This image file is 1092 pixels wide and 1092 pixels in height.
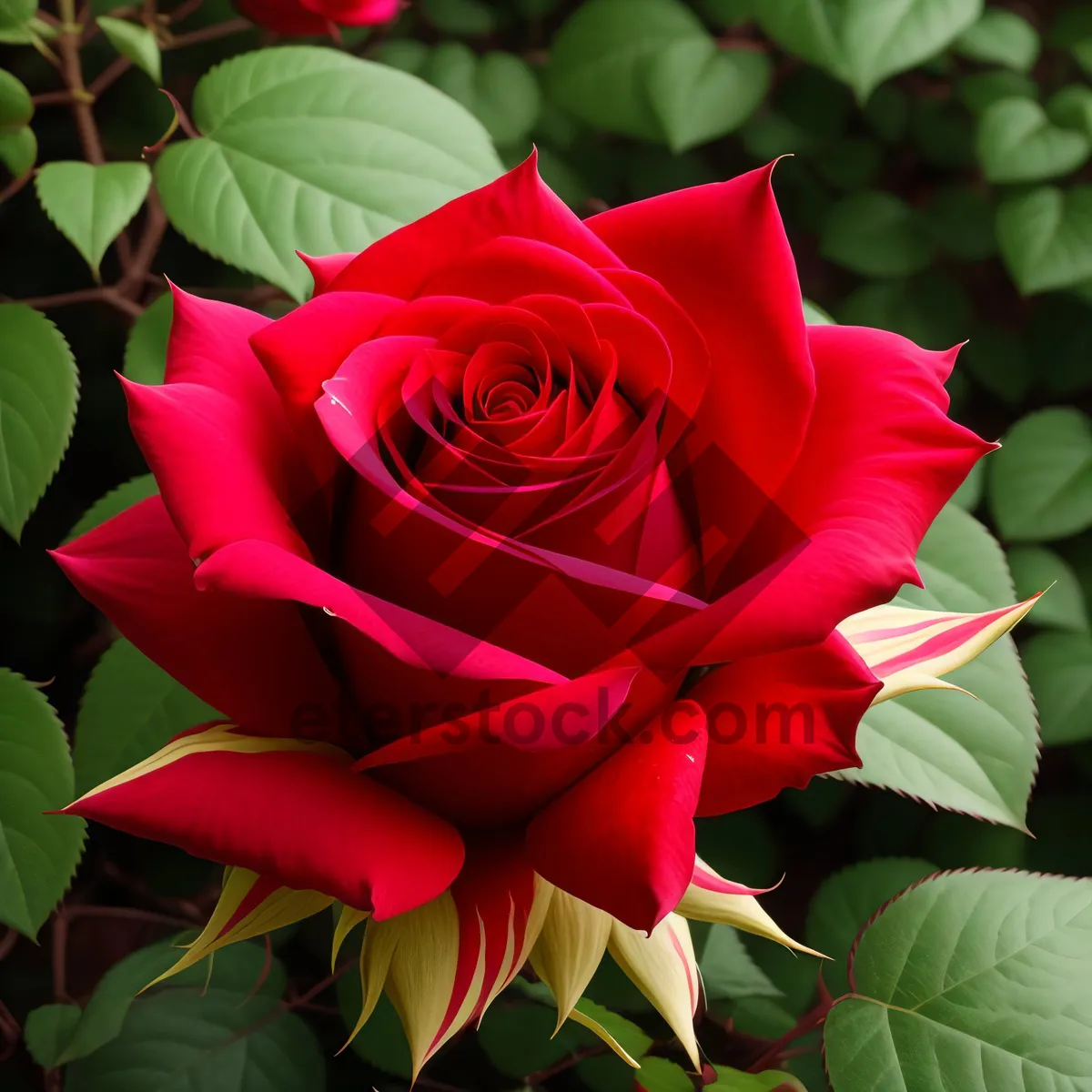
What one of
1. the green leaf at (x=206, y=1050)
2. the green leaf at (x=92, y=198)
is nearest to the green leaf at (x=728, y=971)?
the green leaf at (x=206, y=1050)

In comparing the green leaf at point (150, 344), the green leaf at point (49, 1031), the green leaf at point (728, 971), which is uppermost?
the green leaf at point (150, 344)

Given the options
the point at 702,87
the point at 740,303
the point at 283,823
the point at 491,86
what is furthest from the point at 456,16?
the point at 283,823

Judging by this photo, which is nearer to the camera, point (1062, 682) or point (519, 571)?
point (519, 571)

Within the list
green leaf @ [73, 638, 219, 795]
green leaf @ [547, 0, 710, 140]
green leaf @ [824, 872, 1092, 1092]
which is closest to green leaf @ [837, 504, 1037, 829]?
green leaf @ [824, 872, 1092, 1092]

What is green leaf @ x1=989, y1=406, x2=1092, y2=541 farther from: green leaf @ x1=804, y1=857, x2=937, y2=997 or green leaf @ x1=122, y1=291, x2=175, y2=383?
green leaf @ x1=122, y1=291, x2=175, y2=383

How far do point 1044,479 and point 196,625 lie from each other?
1.90 feet

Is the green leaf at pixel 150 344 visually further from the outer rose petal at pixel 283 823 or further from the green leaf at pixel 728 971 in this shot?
the green leaf at pixel 728 971

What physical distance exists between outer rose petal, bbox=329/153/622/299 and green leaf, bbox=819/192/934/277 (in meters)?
0.49

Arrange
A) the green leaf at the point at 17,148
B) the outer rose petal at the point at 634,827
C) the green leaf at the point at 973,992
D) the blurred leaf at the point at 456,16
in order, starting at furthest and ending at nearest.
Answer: the blurred leaf at the point at 456,16 → the green leaf at the point at 17,148 → the green leaf at the point at 973,992 → the outer rose petal at the point at 634,827

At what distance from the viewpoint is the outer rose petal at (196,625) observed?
0.93 feet

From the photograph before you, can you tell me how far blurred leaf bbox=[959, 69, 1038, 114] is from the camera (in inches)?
28.3

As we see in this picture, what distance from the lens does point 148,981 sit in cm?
47

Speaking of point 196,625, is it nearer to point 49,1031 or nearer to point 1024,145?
point 49,1031

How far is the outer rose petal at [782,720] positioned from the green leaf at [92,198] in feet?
1.08
